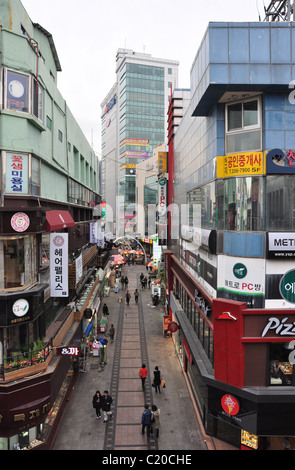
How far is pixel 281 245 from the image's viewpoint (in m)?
11.4

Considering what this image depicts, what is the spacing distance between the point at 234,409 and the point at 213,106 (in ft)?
38.5

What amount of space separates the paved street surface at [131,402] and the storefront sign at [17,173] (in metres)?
10.7

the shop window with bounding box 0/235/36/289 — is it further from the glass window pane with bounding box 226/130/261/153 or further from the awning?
the glass window pane with bounding box 226/130/261/153

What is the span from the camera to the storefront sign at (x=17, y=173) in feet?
39.0

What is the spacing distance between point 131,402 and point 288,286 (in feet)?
35.8

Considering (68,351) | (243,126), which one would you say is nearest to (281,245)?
(243,126)

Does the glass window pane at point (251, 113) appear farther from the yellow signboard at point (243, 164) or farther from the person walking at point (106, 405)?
the person walking at point (106, 405)

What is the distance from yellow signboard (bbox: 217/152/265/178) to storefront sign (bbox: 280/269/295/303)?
373 centimetres

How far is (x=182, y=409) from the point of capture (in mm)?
16750

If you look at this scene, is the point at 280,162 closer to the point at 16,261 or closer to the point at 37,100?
the point at 37,100

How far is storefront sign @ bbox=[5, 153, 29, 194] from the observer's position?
11891 millimetres

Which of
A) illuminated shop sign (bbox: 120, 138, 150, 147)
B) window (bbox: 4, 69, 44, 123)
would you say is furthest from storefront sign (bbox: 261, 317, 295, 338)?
illuminated shop sign (bbox: 120, 138, 150, 147)

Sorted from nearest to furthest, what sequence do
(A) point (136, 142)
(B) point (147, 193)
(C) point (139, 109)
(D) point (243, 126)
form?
(D) point (243, 126) → (B) point (147, 193) → (C) point (139, 109) → (A) point (136, 142)
